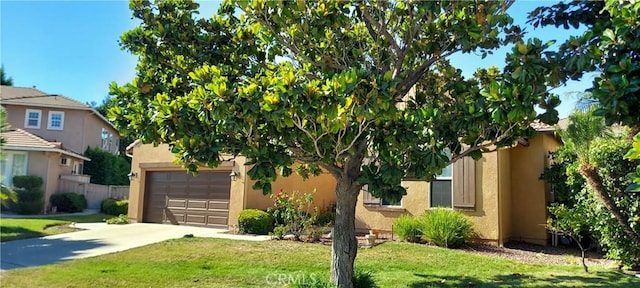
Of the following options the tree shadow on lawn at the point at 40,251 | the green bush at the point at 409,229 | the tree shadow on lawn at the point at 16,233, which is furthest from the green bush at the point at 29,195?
the green bush at the point at 409,229

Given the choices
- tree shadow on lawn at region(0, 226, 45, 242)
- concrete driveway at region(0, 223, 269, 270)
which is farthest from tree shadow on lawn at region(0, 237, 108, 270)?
tree shadow on lawn at region(0, 226, 45, 242)

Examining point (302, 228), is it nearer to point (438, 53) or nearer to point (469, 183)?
point (469, 183)

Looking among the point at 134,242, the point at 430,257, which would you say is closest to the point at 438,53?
the point at 430,257

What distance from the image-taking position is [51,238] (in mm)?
13094

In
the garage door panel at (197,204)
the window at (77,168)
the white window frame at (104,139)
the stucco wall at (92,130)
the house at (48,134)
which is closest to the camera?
the garage door panel at (197,204)

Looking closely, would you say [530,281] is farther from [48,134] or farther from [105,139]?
[105,139]

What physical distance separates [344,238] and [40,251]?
8423 millimetres

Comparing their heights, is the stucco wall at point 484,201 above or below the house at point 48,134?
below

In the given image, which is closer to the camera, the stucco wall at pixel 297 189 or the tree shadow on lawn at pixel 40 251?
the tree shadow on lawn at pixel 40 251

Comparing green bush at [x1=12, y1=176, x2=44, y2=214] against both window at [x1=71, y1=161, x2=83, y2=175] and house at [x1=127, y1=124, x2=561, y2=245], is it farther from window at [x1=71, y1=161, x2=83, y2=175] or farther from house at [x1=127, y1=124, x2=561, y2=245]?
house at [x1=127, y1=124, x2=561, y2=245]

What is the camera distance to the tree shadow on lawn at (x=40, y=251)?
369 inches

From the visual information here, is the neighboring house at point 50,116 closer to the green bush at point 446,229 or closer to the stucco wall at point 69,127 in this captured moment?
the stucco wall at point 69,127

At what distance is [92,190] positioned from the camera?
25.3 metres

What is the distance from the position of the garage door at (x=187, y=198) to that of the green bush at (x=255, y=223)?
1.73 m
